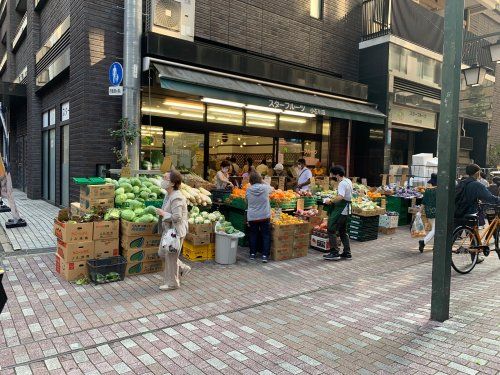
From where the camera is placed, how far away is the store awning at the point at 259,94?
934 cm

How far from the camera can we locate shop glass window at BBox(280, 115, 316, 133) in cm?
1485

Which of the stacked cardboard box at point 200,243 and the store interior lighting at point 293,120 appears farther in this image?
the store interior lighting at point 293,120

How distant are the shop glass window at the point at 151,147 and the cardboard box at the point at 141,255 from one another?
4416mm

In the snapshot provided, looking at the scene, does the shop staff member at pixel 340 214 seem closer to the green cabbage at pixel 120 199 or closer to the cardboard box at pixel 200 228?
the cardboard box at pixel 200 228

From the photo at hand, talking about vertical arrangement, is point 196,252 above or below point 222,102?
below

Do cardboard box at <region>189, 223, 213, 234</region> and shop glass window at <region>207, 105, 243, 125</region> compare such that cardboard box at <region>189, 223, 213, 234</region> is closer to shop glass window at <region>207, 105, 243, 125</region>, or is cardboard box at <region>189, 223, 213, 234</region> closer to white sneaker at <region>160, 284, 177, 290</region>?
white sneaker at <region>160, 284, 177, 290</region>

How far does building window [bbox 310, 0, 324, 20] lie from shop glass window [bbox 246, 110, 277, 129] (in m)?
4.09

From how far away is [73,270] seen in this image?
617cm

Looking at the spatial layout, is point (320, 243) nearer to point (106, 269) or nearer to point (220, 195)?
point (220, 195)

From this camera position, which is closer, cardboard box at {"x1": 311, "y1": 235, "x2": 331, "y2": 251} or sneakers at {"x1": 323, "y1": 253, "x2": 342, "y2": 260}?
sneakers at {"x1": 323, "y1": 253, "x2": 342, "y2": 260}

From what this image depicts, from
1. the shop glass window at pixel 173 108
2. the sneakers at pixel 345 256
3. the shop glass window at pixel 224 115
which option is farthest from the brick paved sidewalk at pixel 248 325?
the shop glass window at pixel 224 115

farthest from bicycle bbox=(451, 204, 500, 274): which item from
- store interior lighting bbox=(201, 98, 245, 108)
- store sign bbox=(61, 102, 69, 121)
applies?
store sign bbox=(61, 102, 69, 121)

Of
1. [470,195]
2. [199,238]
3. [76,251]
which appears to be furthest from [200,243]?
[470,195]

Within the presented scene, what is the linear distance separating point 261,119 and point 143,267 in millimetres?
8620
